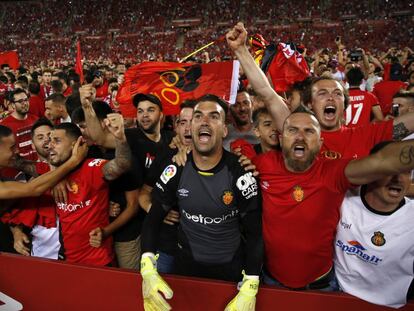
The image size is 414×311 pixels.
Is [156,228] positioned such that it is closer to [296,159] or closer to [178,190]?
[178,190]

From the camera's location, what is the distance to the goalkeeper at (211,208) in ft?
8.21

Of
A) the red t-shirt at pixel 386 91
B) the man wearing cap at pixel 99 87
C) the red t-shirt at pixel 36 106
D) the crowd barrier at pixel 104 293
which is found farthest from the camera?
the man wearing cap at pixel 99 87

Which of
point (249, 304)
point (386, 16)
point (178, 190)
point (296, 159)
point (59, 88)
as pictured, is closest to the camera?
point (249, 304)

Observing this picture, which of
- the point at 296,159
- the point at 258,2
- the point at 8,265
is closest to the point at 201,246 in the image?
the point at 296,159

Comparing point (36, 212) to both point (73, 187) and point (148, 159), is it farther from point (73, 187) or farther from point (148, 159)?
point (148, 159)

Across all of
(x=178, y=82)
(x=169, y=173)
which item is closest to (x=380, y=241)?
(x=169, y=173)

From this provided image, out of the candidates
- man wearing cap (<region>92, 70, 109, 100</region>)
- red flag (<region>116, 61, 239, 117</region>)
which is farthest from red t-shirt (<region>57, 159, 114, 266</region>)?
man wearing cap (<region>92, 70, 109, 100</region>)

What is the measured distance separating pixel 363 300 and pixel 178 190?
1214mm

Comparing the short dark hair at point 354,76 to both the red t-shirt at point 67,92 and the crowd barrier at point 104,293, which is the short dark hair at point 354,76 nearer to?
the crowd barrier at point 104,293

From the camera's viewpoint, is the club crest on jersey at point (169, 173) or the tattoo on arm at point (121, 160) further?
the tattoo on arm at point (121, 160)

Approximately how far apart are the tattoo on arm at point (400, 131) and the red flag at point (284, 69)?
2533mm

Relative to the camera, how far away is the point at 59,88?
849cm

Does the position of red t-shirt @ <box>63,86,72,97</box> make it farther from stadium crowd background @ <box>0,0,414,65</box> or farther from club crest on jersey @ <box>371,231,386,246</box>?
stadium crowd background @ <box>0,0,414,65</box>

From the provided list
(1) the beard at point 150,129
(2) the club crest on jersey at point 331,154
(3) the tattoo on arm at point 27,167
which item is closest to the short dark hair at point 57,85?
(3) the tattoo on arm at point 27,167
